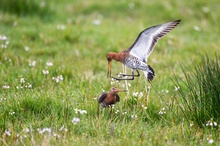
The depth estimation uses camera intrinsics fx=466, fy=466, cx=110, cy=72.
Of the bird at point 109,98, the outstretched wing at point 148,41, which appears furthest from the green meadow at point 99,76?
the outstretched wing at point 148,41

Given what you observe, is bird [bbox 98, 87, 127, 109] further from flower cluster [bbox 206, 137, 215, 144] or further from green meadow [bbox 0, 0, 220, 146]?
flower cluster [bbox 206, 137, 215, 144]

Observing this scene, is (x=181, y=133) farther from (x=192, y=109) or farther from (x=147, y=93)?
(x=147, y=93)

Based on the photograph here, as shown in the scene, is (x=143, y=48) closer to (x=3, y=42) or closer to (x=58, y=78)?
(x=58, y=78)

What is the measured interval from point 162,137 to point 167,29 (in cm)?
155

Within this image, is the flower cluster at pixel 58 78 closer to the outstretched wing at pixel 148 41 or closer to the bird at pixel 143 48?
the bird at pixel 143 48

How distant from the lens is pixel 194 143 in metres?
5.09

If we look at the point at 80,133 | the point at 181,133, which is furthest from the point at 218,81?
the point at 80,133

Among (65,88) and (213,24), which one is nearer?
(65,88)

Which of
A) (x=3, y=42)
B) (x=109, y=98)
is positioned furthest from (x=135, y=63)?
(x=3, y=42)

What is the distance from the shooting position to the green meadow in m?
5.27

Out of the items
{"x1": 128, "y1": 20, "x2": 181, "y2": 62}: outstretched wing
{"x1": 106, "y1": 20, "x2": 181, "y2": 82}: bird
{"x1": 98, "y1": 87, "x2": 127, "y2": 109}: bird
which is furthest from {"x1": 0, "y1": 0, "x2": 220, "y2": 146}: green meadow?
{"x1": 128, "y1": 20, "x2": 181, "y2": 62}: outstretched wing

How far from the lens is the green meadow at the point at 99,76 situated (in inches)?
207

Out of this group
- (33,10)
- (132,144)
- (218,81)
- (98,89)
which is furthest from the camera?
(33,10)

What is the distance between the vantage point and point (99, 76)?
770 centimetres
